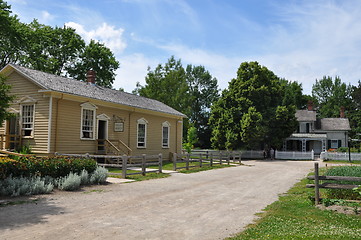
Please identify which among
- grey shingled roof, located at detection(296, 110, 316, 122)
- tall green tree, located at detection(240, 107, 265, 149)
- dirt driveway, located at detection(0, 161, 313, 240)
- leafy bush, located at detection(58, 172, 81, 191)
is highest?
grey shingled roof, located at detection(296, 110, 316, 122)

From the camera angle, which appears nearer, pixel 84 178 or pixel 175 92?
pixel 84 178

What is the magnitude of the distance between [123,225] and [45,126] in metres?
12.9

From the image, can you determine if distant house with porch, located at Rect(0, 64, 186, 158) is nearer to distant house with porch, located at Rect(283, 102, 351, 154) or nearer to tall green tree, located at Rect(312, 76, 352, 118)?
distant house with porch, located at Rect(283, 102, 351, 154)

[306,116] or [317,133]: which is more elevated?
[306,116]

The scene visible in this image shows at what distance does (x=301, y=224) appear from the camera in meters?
7.01

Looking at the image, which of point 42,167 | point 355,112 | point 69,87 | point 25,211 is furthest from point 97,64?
point 355,112

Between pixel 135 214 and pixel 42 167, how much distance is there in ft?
18.1

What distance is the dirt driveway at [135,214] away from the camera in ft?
20.7

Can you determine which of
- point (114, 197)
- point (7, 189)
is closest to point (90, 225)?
point (114, 197)

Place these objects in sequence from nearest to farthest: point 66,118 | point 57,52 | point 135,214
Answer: point 135,214 < point 66,118 < point 57,52

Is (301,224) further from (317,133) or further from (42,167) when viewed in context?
(317,133)

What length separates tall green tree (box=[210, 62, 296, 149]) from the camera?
3759cm

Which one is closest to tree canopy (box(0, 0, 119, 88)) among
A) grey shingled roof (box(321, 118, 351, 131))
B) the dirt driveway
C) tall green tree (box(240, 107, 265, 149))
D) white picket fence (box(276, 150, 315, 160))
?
tall green tree (box(240, 107, 265, 149))

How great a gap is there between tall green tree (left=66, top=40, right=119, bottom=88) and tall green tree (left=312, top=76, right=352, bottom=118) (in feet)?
163
